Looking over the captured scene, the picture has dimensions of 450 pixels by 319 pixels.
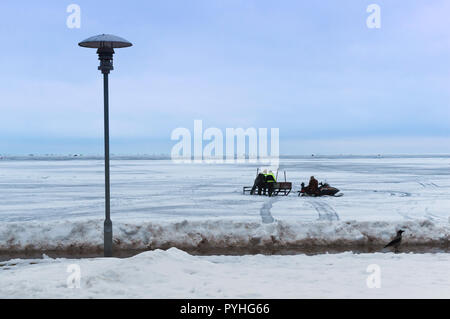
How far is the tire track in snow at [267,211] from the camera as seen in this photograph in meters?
15.0

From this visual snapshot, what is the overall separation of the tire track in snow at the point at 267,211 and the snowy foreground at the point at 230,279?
5.39 metres

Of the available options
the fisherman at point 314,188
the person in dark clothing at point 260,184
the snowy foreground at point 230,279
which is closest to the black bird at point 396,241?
the snowy foreground at point 230,279

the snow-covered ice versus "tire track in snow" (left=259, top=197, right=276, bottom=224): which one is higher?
the snow-covered ice

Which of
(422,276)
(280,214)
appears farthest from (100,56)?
(280,214)

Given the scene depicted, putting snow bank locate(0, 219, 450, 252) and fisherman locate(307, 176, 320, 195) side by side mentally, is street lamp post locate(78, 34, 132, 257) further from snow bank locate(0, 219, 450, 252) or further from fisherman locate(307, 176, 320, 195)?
fisherman locate(307, 176, 320, 195)

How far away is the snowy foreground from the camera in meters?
6.60

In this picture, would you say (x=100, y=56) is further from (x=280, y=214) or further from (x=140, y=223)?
(x=280, y=214)

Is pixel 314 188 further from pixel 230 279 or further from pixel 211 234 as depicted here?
pixel 230 279

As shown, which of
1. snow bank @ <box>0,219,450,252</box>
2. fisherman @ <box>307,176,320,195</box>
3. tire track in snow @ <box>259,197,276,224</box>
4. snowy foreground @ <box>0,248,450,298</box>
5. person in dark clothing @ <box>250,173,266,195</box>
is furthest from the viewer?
person in dark clothing @ <box>250,173,266,195</box>

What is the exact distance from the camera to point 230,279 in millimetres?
7410

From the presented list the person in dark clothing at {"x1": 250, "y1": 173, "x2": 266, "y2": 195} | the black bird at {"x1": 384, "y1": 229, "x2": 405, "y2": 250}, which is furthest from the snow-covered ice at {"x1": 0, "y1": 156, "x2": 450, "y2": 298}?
the person in dark clothing at {"x1": 250, "y1": 173, "x2": 266, "y2": 195}

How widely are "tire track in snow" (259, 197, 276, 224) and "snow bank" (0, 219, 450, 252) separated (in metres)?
1.97

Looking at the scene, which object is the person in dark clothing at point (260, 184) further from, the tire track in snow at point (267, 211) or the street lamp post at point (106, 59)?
the street lamp post at point (106, 59)

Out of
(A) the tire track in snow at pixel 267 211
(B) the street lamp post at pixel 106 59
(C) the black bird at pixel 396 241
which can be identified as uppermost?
(B) the street lamp post at pixel 106 59
